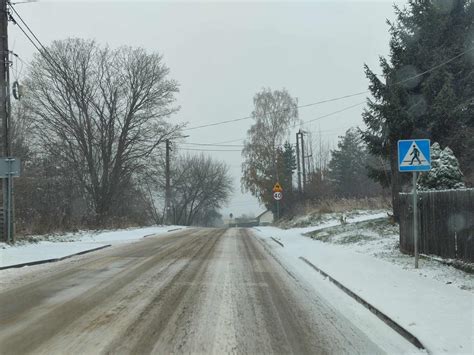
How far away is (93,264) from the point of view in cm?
1438

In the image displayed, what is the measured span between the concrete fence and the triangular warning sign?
98 centimetres

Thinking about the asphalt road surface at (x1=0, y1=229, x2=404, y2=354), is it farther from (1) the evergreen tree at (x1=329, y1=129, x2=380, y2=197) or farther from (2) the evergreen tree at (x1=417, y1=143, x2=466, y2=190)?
(1) the evergreen tree at (x1=329, y1=129, x2=380, y2=197)

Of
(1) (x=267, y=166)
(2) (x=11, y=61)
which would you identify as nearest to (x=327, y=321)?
(2) (x=11, y=61)

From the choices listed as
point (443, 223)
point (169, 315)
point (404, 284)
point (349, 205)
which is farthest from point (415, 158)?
point (349, 205)

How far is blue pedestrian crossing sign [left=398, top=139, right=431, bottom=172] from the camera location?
37.6 feet

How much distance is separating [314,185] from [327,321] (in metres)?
38.4

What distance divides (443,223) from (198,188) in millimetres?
73980

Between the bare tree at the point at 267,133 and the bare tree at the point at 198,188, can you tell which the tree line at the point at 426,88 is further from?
the bare tree at the point at 198,188

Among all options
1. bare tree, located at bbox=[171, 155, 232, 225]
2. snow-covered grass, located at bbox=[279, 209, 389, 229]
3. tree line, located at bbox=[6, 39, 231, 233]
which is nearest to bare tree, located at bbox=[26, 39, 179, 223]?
tree line, located at bbox=[6, 39, 231, 233]

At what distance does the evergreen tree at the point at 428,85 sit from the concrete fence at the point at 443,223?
5645 millimetres

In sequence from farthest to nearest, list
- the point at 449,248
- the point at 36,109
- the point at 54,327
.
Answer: the point at 36,109 → the point at 449,248 → the point at 54,327

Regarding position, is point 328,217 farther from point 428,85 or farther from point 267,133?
point 267,133

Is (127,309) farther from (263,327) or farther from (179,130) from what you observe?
(179,130)

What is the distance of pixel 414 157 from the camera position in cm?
1154
